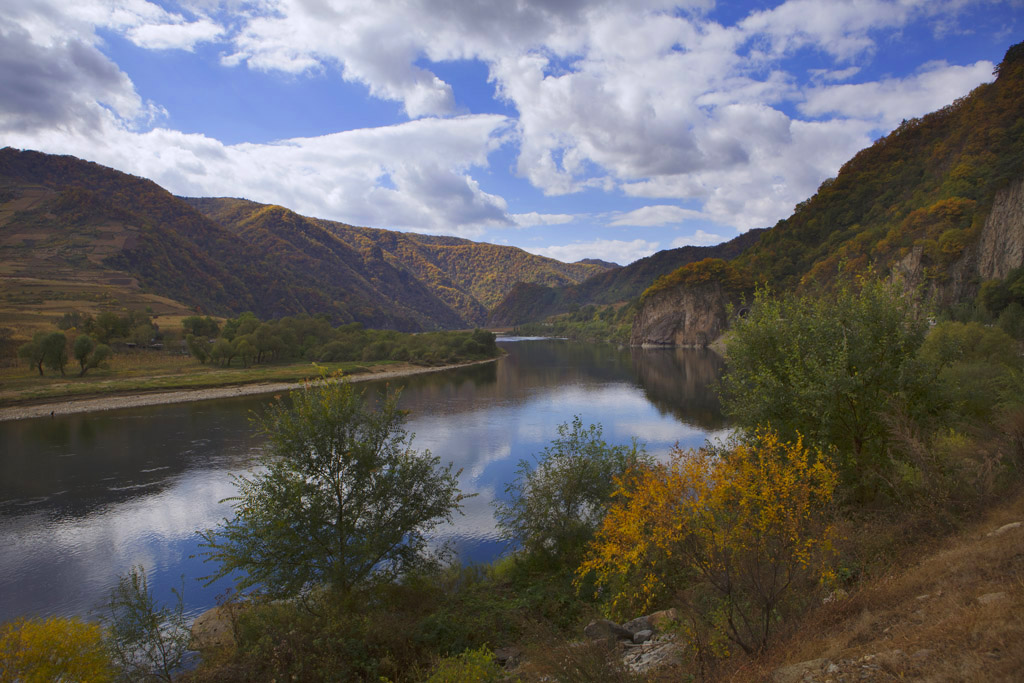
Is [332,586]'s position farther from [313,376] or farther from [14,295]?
[14,295]

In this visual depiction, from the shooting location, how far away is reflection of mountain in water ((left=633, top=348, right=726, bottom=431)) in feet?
130

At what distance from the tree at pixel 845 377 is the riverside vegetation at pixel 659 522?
55 millimetres

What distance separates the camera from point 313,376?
2680 inches

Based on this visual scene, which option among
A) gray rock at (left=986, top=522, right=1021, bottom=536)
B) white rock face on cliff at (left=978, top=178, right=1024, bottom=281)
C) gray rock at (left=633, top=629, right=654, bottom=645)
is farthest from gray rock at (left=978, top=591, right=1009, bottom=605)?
white rock face on cliff at (left=978, top=178, right=1024, bottom=281)

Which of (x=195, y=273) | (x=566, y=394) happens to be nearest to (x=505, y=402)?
(x=566, y=394)

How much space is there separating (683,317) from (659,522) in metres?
125

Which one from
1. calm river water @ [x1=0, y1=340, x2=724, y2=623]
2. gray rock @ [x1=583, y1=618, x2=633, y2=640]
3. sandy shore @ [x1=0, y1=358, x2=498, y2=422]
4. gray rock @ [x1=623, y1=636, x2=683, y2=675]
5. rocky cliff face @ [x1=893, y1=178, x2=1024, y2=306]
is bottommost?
calm river water @ [x1=0, y1=340, x2=724, y2=623]

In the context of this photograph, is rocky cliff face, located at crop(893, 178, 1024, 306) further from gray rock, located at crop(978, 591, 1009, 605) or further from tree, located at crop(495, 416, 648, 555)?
gray rock, located at crop(978, 591, 1009, 605)

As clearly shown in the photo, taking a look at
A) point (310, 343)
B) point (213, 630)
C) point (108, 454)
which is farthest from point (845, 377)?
point (310, 343)

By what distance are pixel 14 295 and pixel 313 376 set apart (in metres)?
53.4

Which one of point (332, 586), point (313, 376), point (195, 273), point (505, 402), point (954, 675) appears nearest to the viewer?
point (954, 675)

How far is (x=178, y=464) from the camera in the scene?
29.5 metres

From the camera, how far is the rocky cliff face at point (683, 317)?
11686 centimetres

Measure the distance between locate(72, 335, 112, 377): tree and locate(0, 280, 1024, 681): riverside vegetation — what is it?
5537 cm
